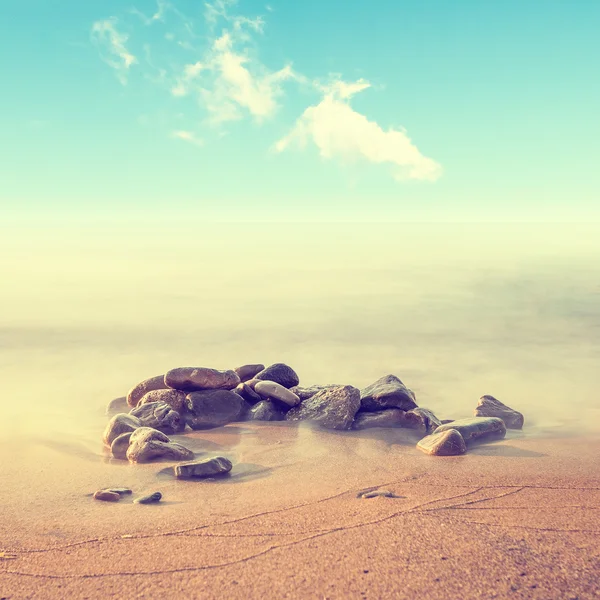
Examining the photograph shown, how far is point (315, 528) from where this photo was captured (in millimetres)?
4996

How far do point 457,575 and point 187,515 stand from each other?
8.16ft

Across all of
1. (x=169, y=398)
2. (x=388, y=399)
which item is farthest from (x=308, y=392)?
(x=169, y=398)

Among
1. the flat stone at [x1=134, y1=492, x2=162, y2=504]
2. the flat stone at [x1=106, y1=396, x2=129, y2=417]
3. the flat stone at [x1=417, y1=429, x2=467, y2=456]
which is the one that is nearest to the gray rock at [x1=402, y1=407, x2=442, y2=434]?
the flat stone at [x1=417, y1=429, x2=467, y2=456]

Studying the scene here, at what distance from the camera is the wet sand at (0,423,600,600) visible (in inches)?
161

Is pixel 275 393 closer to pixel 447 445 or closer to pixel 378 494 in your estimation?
pixel 447 445

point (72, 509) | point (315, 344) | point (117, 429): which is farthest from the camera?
point (315, 344)

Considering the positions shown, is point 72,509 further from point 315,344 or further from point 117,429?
point 315,344

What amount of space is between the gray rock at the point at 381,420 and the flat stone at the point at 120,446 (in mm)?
3242

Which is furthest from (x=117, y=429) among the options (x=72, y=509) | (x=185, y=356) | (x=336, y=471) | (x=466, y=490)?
(x=185, y=356)

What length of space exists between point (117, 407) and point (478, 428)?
636 cm

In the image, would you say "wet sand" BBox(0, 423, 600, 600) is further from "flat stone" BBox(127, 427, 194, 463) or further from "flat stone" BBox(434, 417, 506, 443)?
"flat stone" BBox(434, 417, 506, 443)

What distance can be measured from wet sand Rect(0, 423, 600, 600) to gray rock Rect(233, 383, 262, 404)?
2.11 m

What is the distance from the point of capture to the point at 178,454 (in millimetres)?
7453

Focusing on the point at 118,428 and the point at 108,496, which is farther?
the point at 118,428
